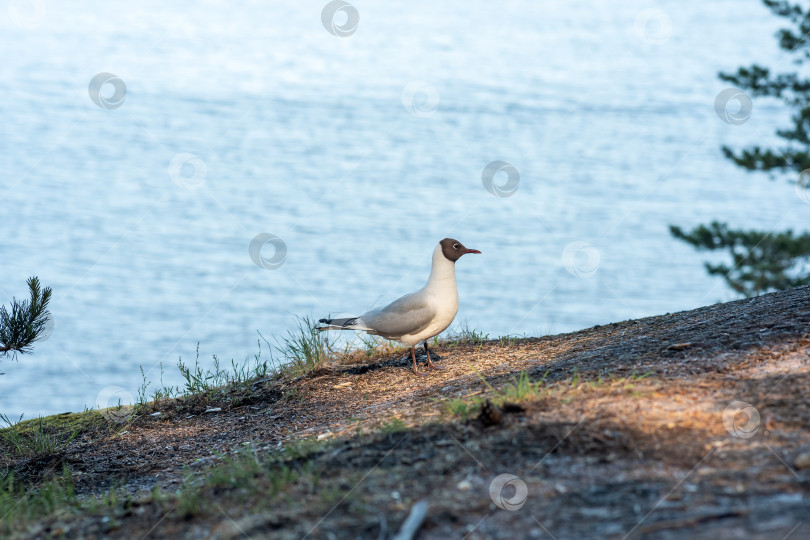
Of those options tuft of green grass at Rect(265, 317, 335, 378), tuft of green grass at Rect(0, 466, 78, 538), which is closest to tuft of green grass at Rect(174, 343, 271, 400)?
tuft of green grass at Rect(265, 317, 335, 378)

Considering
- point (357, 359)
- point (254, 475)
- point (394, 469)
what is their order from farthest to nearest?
point (357, 359), point (254, 475), point (394, 469)

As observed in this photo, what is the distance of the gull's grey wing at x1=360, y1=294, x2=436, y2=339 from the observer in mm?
6582

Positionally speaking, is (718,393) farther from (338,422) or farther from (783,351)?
(338,422)

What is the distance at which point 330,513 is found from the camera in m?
3.62

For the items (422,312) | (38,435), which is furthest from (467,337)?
(38,435)

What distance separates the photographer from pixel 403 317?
660 cm

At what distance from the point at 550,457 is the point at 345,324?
3238 millimetres

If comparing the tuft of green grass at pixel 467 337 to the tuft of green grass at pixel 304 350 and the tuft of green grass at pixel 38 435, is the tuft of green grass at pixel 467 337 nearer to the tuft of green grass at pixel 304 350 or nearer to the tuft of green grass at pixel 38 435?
the tuft of green grass at pixel 304 350

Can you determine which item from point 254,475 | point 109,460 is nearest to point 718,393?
point 254,475

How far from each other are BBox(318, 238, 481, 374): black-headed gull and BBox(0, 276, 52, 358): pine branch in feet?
7.21

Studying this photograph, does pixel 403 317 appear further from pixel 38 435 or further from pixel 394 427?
pixel 38 435

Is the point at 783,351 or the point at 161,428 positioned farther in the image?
the point at 161,428

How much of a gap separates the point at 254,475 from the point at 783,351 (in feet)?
11.0

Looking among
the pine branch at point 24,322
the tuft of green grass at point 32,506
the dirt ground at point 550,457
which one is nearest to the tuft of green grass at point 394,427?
the dirt ground at point 550,457
